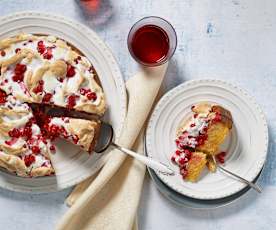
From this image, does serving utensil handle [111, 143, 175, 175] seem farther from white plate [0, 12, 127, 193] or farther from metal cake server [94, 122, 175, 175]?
white plate [0, 12, 127, 193]

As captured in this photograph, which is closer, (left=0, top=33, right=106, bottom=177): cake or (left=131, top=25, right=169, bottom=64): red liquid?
(left=0, top=33, right=106, bottom=177): cake

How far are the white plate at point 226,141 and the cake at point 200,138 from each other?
4cm

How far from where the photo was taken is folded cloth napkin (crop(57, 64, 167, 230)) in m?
2.46

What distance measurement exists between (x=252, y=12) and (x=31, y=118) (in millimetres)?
1102

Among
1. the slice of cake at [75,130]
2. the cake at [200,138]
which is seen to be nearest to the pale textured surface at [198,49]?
the cake at [200,138]

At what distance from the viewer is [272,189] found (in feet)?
8.56

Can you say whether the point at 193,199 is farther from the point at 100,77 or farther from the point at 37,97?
the point at 37,97

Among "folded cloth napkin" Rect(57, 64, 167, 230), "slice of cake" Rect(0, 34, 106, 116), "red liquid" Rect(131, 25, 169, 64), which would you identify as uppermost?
"red liquid" Rect(131, 25, 169, 64)

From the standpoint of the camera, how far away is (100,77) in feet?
8.20

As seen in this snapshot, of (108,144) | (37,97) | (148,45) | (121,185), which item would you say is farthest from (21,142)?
(148,45)

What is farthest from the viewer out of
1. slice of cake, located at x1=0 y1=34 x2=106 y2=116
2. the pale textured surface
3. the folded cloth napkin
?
the pale textured surface

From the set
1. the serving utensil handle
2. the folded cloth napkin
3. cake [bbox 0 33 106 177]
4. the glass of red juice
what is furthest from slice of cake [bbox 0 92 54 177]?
the glass of red juice

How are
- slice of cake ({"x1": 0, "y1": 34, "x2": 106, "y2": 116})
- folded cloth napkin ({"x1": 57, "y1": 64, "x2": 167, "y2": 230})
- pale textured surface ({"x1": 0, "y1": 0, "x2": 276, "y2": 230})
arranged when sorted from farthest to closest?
pale textured surface ({"x1": 0, "y1": 0, "x2": 276, "y2": 230}), folded cloth napkin ({"x1": 57, "y1": 64, "x2": 167, "y2": 230}), slice of cake ({"x1": 0, "y1": 34, "x2": 106, "y2": 116})

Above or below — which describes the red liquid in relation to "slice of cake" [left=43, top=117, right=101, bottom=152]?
above
